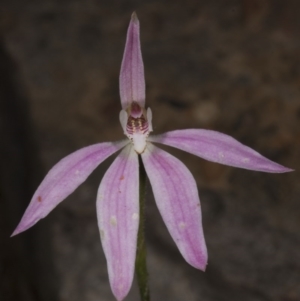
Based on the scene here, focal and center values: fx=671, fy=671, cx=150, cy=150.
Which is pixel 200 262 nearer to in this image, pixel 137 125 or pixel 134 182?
pixel 134 182

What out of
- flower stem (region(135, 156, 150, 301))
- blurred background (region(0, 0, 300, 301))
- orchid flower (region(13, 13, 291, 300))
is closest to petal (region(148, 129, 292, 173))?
orchid flower (region(13, 13, 291, 300))

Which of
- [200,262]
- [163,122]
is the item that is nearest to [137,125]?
[200,262]

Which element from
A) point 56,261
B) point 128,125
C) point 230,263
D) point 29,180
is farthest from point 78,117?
point 128,125

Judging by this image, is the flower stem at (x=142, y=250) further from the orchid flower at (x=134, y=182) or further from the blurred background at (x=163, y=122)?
the blurred background at (x=163, y=122)

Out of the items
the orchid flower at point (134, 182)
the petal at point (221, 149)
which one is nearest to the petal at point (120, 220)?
the orchid flower at point (134, 182)

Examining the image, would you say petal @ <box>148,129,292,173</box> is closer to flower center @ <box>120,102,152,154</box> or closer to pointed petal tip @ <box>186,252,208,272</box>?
flower center @ <box>120,102,152,154</box>
